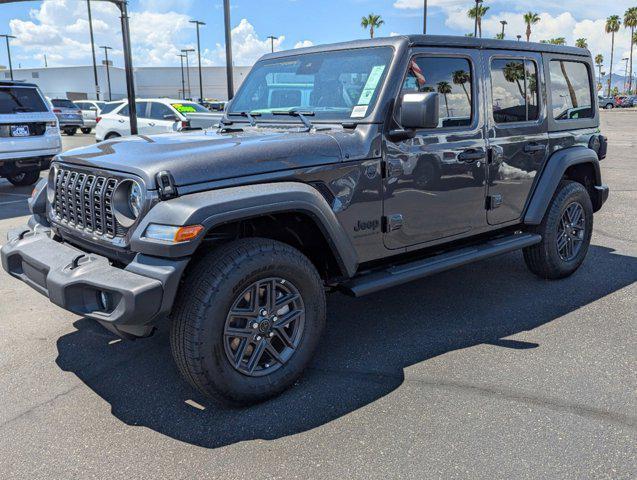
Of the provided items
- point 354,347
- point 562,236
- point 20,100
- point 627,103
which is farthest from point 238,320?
point 627,103

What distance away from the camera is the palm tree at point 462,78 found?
408 centimetres

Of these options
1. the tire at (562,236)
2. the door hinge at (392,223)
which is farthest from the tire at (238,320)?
the tire at (562,236)

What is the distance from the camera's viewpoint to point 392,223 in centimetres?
367

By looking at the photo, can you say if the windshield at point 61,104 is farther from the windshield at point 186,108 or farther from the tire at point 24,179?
the tire at point 24,179

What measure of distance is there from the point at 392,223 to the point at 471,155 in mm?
883

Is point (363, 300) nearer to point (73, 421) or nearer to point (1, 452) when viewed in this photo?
point (73, 421)

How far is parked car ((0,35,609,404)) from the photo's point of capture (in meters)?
2.83

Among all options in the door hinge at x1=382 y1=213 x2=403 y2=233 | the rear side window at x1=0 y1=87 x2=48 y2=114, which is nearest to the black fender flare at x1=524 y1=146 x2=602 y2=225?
the door hinge at x1=382 y1=213 x2=403 y2=233

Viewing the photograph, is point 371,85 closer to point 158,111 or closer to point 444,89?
point 444,89

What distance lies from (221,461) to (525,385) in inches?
69.2

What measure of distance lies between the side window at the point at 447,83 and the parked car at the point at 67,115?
26021 mm

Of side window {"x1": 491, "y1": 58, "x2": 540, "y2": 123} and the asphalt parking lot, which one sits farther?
side window {"x1": 491, "y1": 58, "x2": 540, "y2": 123}

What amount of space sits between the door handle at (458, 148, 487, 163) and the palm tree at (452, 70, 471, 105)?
0.37m

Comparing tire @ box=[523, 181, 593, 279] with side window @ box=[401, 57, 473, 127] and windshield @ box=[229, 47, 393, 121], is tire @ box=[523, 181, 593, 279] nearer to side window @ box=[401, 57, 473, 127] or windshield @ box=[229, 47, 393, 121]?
side window @ box=[401, 57, 473, 127]
